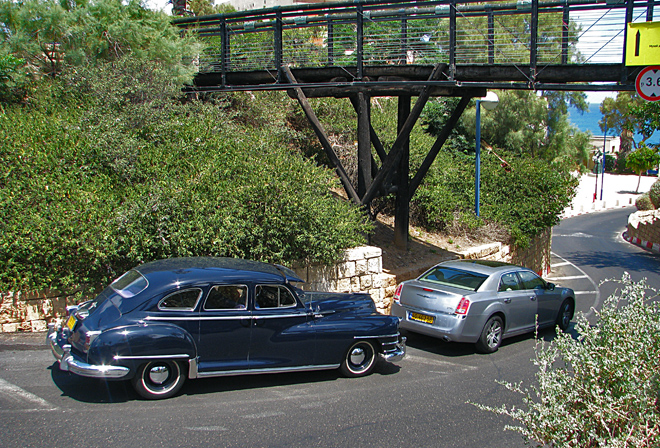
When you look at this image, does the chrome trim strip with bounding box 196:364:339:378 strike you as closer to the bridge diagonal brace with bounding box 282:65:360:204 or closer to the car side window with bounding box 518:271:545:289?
the car side window with bounding box 518:271:545:289

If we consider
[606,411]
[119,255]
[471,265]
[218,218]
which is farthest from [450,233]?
[606,411]

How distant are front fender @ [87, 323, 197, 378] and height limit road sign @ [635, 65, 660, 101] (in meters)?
8.62

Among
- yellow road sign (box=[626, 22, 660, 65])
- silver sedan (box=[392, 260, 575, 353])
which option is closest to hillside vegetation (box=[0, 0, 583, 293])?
silver sedan (box=[392, 260, 575, 353])

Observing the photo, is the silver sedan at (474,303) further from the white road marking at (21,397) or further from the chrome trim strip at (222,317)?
the white road marking at (21,397)

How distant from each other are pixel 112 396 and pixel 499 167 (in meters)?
15.3

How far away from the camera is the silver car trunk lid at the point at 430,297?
8344mm

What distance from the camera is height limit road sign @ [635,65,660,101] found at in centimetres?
930


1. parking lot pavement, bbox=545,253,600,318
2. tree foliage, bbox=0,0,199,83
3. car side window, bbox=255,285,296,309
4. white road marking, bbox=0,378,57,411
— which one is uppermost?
tree foliage, bbox=0,0,199,83

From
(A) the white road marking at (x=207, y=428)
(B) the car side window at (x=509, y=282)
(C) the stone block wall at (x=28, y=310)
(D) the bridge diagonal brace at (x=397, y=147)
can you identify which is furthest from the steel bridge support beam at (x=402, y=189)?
(A) the white road marking at (x=207, y=428)

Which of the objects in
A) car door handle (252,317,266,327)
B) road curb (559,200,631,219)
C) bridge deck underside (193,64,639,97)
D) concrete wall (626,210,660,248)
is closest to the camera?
car door handle (252,317,266,327)

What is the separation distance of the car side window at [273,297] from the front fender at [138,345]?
97 centimetres

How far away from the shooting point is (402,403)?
247 inches

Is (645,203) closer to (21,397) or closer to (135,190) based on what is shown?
(135,190)

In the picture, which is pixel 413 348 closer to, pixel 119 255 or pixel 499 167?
pixel 119 255
